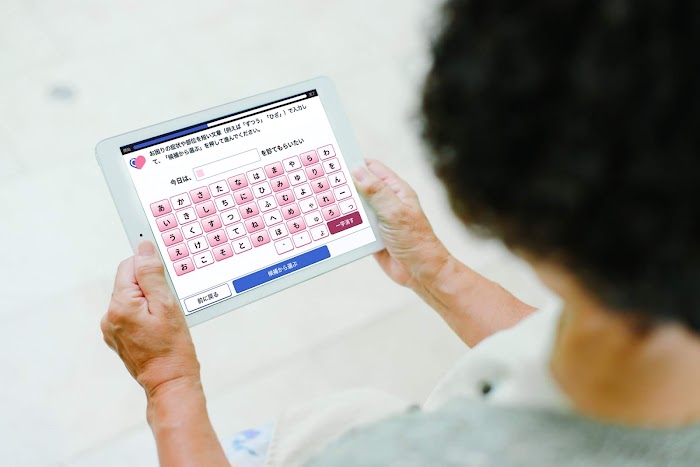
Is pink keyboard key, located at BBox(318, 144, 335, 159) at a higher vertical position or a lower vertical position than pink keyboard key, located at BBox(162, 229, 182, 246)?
higher

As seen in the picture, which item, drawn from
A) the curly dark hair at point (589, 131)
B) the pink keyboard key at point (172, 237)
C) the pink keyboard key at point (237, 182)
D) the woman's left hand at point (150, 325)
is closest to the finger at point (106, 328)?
the woman's left hand at point (150, 325)

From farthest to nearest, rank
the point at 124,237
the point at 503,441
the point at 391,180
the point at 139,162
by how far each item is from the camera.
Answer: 1. the point at 124,237
2. the point at 391,180
3. the point at 139,162
4. the point at 503,441

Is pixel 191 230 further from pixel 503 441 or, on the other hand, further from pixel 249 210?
pixel 503 441

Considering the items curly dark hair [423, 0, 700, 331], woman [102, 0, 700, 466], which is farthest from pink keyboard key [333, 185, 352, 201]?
curly dark hair [423, 0, 700, 331]

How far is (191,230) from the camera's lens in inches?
29.1

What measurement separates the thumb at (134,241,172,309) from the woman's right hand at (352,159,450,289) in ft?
0.86

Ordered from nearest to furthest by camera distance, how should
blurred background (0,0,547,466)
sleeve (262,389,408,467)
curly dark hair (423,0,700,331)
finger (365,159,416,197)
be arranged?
1. curly dark hair (423,0,700,331)
2. sleeve (262,389,408,467)
3. finger (365,159,416,197)
4. blurred background (0,0,547,466)

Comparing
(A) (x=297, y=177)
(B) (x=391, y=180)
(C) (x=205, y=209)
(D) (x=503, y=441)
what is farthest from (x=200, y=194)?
(D) (x=503, y=441)

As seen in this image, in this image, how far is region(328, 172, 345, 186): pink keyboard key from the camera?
2.64 feet

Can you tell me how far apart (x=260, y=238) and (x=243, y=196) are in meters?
0.05

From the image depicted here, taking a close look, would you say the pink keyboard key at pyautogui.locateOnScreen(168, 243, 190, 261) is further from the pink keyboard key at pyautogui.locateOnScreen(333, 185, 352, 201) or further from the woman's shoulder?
the woman's shoulder

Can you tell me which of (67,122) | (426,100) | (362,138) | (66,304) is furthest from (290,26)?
(426,100)

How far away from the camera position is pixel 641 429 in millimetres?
385

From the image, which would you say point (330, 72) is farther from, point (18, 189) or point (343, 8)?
point (18, 189)
